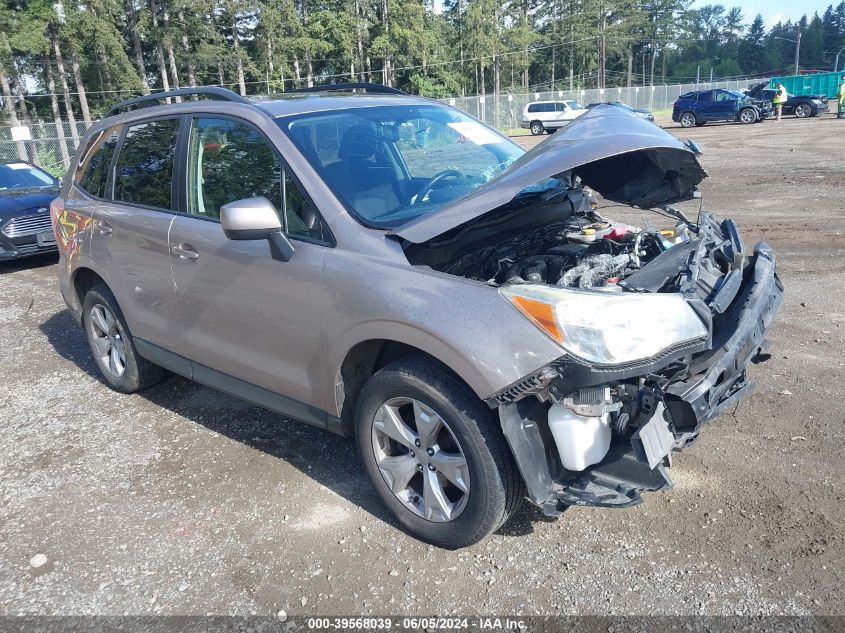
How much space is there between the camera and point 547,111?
121 ft

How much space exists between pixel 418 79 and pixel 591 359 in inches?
2594

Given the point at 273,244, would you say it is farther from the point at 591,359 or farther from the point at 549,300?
the point at 591,359

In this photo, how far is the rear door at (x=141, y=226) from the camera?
3951 mm

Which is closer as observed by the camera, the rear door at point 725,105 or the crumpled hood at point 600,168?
the crumpled hood at point 600,168

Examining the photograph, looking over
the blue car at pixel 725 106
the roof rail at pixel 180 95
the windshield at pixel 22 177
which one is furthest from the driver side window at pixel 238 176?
the blue car at pixel 725 106

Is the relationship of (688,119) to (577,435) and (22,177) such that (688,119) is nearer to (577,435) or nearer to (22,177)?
(22,177)

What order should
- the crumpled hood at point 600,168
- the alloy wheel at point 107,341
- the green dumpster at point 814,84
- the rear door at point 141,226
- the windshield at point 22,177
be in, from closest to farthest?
the crumpled hood at point 600,168
the rear door at point 141,226
the alloy wheel at point 107,341
the windshield at point 22,177
the green dumpster at point 814,84

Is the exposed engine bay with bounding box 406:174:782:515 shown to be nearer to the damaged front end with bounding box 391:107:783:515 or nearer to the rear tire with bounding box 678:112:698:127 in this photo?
the damaged front end with bounding box 391:107:783:515

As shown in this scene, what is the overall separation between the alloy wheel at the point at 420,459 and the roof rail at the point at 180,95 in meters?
1.98

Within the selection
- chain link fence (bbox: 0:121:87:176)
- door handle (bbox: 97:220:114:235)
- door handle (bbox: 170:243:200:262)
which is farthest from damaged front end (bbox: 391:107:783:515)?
chain link fence (bbox: 0:121:87:176)

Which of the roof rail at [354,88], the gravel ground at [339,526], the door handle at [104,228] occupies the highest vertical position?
the roof rail at [354,88]

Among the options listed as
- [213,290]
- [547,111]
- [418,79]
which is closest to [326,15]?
[418,79]

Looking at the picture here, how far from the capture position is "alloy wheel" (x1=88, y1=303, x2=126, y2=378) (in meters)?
4.77

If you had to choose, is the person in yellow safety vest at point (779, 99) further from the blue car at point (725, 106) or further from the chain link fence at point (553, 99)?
the chain link fence at point (553, 99)
